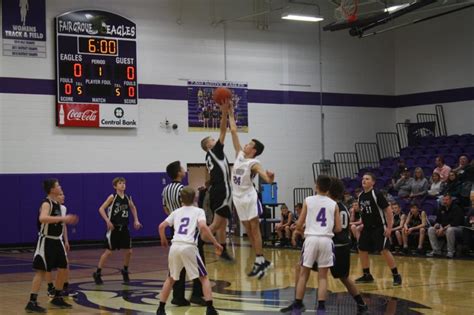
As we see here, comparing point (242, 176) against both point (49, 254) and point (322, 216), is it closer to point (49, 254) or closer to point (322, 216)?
point (322, 216)

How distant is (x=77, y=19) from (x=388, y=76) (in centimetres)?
1150

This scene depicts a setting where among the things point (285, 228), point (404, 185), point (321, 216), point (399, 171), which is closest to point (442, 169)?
point (404, 185)

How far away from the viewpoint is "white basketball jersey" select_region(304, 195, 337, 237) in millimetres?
9594

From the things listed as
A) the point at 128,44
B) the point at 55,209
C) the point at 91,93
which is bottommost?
the point at 55,209

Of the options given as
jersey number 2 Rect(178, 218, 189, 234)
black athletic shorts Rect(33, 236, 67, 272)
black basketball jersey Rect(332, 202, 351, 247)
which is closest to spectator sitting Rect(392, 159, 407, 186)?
black basketball jersey Rect(332, 202, 351, 247)

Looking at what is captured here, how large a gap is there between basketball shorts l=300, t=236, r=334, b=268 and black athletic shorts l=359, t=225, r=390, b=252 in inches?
127

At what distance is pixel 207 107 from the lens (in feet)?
79.7

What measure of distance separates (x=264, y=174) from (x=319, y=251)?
3.93 ft

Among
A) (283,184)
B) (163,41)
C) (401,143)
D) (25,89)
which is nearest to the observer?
(25,89)

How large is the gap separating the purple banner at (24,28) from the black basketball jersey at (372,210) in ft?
40.0

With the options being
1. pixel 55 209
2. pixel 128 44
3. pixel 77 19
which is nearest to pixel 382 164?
pixel 128 44

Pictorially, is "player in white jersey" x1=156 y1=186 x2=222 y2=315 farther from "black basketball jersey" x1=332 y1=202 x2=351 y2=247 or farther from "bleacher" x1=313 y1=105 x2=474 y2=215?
"bleacher" x1=313 y1=105 x2=474 y2=215

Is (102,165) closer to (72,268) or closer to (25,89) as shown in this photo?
(25,89)

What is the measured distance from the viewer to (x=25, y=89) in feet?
70.4
